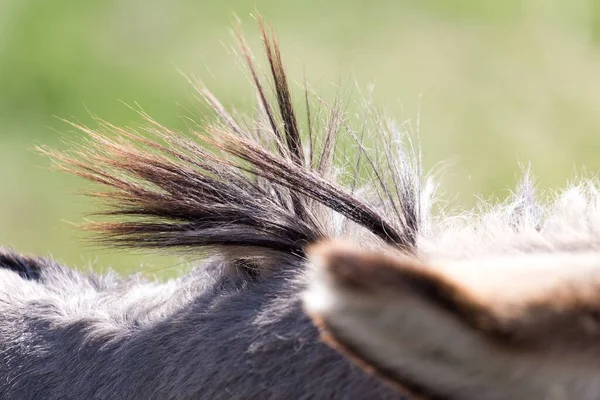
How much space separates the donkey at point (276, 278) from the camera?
1.59 feet

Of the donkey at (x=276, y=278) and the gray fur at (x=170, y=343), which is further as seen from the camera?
the gray fur at (x=170, y=343)

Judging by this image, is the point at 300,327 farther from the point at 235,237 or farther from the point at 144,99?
the point at 144,99

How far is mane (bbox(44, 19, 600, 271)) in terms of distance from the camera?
0.94 meters

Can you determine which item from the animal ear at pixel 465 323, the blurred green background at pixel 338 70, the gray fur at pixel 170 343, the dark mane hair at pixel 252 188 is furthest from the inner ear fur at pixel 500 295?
the blurred green background at pixel 338 70

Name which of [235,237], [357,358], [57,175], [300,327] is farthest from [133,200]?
[57,175]

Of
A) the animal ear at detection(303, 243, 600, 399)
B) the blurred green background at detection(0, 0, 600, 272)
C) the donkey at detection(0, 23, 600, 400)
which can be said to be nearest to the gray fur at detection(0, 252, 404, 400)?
the donkey at detection(0, 23, 600, 400)

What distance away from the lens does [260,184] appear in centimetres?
102

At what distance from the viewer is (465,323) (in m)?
0.45

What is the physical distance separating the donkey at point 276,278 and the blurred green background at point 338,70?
2744mm

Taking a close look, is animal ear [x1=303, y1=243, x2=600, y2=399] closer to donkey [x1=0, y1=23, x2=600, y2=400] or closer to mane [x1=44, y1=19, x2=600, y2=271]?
donkey [x1=0, y1=23, x2=600, y2=400]

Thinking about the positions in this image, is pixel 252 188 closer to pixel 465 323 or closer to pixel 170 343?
pixel 170 343

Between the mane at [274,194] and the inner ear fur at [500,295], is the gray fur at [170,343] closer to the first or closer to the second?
the mane at [274,194]

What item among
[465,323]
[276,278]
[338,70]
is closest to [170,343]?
[276,278]

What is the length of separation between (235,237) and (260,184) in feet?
0.27
